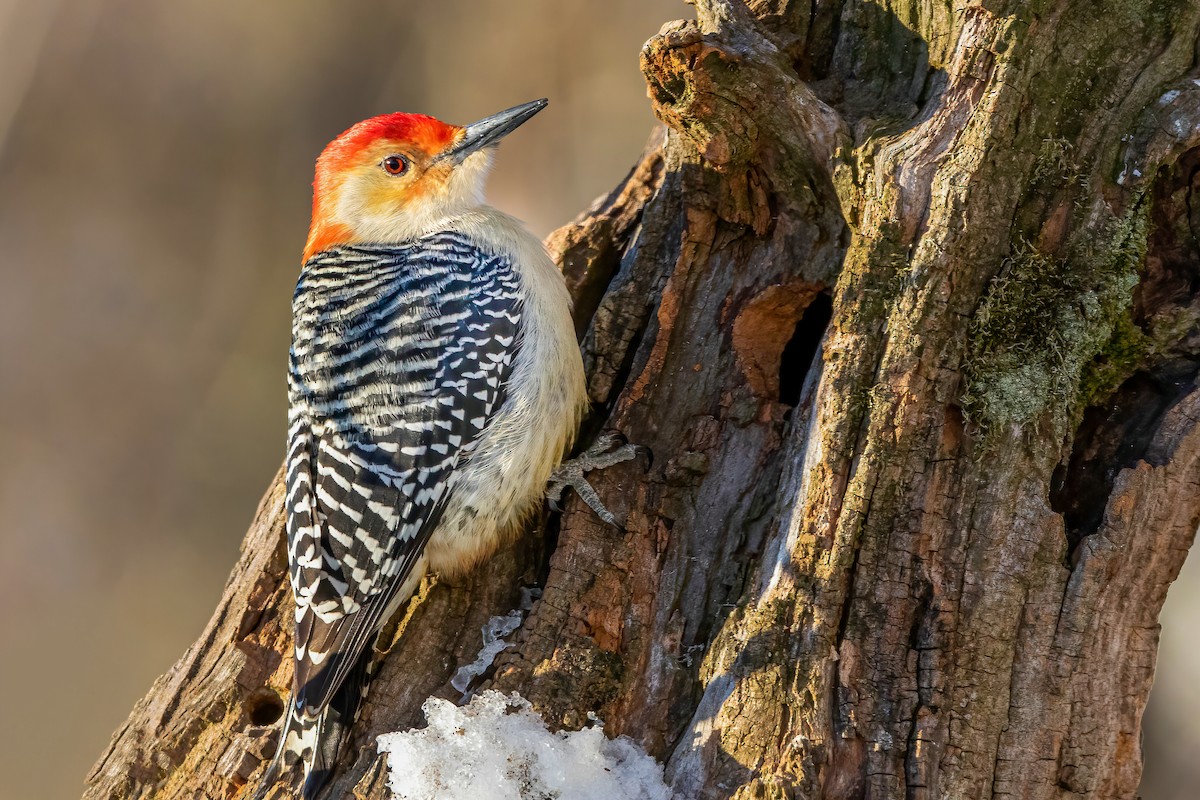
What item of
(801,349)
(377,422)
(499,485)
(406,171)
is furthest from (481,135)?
(801,349)

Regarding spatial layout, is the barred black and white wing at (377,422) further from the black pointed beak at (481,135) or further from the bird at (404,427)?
the black pointed beak at (481,135)

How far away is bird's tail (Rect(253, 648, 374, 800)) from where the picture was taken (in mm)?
3490

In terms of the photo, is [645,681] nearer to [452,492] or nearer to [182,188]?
[452,492]

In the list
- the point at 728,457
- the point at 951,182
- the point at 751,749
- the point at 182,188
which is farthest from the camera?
the point at 182,188

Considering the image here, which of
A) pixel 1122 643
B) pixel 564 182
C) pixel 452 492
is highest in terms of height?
pixel 564 182

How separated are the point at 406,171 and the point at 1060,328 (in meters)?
2.99

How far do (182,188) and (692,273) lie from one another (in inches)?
188

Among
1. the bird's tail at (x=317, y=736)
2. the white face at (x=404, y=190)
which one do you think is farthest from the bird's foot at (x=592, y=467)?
the white face at (x=404, y=190)

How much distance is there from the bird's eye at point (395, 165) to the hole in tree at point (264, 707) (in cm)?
238

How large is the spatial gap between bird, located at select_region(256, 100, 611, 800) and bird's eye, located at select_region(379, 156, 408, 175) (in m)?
0.37

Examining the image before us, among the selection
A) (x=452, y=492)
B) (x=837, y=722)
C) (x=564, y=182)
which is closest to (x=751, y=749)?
(x=837, y=722)

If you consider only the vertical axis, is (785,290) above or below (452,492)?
above

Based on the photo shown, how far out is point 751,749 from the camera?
9.56ft

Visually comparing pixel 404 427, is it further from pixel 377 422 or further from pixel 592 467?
pixel 592 467
